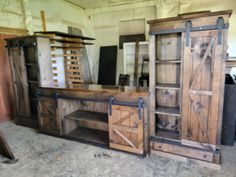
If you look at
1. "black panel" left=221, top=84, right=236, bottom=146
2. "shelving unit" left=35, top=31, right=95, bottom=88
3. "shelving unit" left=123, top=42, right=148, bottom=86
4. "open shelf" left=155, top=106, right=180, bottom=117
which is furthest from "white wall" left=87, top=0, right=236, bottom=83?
"open shelf" left=155, top=106, right=180, bottom=117

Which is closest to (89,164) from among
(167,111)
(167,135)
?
(167,135)

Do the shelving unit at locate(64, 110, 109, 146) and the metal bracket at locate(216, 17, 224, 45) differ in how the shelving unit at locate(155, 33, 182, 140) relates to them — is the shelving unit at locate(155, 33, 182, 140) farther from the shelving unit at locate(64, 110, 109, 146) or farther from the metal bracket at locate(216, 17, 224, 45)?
the shelving unit at locate(64, 110, 109, 146)

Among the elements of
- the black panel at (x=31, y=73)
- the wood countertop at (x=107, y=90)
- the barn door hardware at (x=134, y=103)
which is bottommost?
the barn door hardware at (x=134, y=103)

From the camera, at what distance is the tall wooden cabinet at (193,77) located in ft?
6.47

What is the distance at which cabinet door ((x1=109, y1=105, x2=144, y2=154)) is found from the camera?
2.34 metres

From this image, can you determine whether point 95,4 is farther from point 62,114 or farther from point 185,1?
point 62,114

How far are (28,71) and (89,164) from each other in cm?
248

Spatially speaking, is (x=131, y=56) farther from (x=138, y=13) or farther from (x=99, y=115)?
(x=99, y=115)

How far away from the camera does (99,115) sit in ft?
9.93

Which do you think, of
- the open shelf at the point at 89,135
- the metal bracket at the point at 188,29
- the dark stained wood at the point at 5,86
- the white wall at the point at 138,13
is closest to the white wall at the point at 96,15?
the white wall at the point at 138,13

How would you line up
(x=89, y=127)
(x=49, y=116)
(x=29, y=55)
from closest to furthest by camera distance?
(x=49, y=116), (x=89, y=127), (x=29, y=55)

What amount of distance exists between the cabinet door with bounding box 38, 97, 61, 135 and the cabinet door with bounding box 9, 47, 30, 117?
679mm

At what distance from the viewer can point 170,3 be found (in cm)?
519

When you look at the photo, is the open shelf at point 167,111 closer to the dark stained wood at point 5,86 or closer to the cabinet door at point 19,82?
the cabinet door at point 19,82
